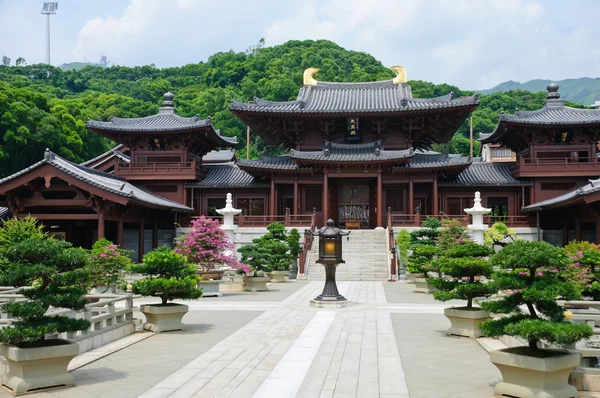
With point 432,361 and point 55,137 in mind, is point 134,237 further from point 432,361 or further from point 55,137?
point 432,361

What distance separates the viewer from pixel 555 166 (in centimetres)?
3456

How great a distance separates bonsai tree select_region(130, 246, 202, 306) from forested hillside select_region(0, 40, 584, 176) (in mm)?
44053

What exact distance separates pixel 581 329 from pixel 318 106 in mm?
32440

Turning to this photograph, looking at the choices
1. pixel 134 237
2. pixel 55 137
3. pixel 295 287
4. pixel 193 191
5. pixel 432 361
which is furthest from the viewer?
pixel 55 137

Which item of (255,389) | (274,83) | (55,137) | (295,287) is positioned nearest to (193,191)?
(295,287)

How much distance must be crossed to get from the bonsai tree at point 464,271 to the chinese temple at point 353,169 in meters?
20.1

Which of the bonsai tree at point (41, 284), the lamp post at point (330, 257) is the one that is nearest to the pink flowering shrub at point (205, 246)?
the lamp post at point (330, 257)

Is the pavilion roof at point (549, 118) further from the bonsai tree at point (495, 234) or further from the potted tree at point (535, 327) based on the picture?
the potted tree at point (535, 327)

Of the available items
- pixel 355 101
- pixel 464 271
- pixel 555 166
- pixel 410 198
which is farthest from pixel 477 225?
Result: pixel 464 271

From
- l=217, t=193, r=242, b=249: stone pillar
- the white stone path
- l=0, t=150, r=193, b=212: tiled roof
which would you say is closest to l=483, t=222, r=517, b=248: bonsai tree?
l=217, t=193, r=242, b=249: stone pillar

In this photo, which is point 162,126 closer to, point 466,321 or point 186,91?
point 466,321

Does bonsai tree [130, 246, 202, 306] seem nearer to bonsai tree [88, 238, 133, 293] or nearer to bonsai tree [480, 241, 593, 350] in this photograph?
bonsai tree [88, 238, 133, 293]

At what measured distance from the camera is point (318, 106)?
3847cm

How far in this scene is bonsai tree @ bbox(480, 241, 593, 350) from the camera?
7.23 meters
